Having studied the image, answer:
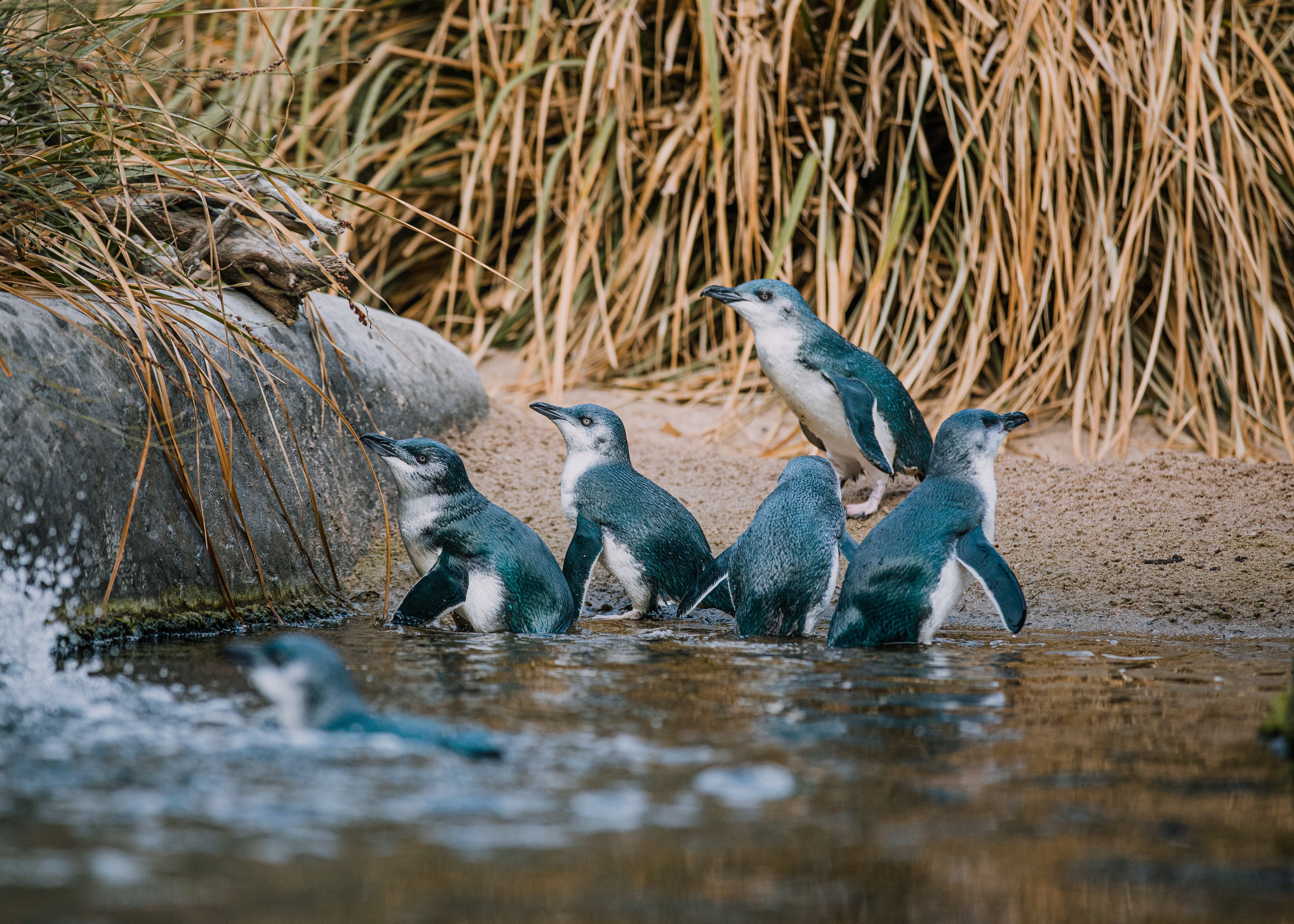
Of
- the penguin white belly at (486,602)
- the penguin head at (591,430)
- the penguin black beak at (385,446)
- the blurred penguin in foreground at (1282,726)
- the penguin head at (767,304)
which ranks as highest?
the penguin head at (767,304)

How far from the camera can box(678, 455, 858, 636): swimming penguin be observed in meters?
3.69

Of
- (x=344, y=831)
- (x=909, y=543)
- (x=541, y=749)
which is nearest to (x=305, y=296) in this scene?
(x=909, y=543)

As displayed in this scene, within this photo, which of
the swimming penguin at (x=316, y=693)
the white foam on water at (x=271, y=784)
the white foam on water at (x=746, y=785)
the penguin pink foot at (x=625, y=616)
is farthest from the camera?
the penguin pink foot at (x=625, y=616)

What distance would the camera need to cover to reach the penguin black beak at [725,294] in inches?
197

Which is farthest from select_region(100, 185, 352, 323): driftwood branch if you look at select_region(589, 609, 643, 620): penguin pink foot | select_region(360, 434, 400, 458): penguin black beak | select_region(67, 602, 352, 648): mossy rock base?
select_region(589, 609, 643, 620): penguin pink foot

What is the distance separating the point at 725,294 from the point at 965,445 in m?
1.42

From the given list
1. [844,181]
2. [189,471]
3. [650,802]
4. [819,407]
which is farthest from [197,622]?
[844,181]

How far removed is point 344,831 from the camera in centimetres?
161

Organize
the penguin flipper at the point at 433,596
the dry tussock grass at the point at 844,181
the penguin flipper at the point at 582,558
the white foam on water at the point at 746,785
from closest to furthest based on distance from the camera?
the white foam on water at the point at 746,785, the penguin flipper at the point at 433,596, the penguin flipper at the point at 582,558, the dry tussock grass at the point at 844,181

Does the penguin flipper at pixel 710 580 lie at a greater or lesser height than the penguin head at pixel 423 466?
lesser

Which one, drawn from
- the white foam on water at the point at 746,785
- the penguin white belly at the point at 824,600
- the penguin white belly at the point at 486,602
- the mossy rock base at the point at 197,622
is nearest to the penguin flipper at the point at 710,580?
the penguin white belly at the point at 824,600

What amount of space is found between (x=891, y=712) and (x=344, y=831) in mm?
1152

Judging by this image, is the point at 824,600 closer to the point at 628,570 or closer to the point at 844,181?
the point at 628,570

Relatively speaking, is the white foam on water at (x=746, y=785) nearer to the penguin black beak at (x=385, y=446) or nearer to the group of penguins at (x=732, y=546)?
the group of penguins at (x=732, y=546)
